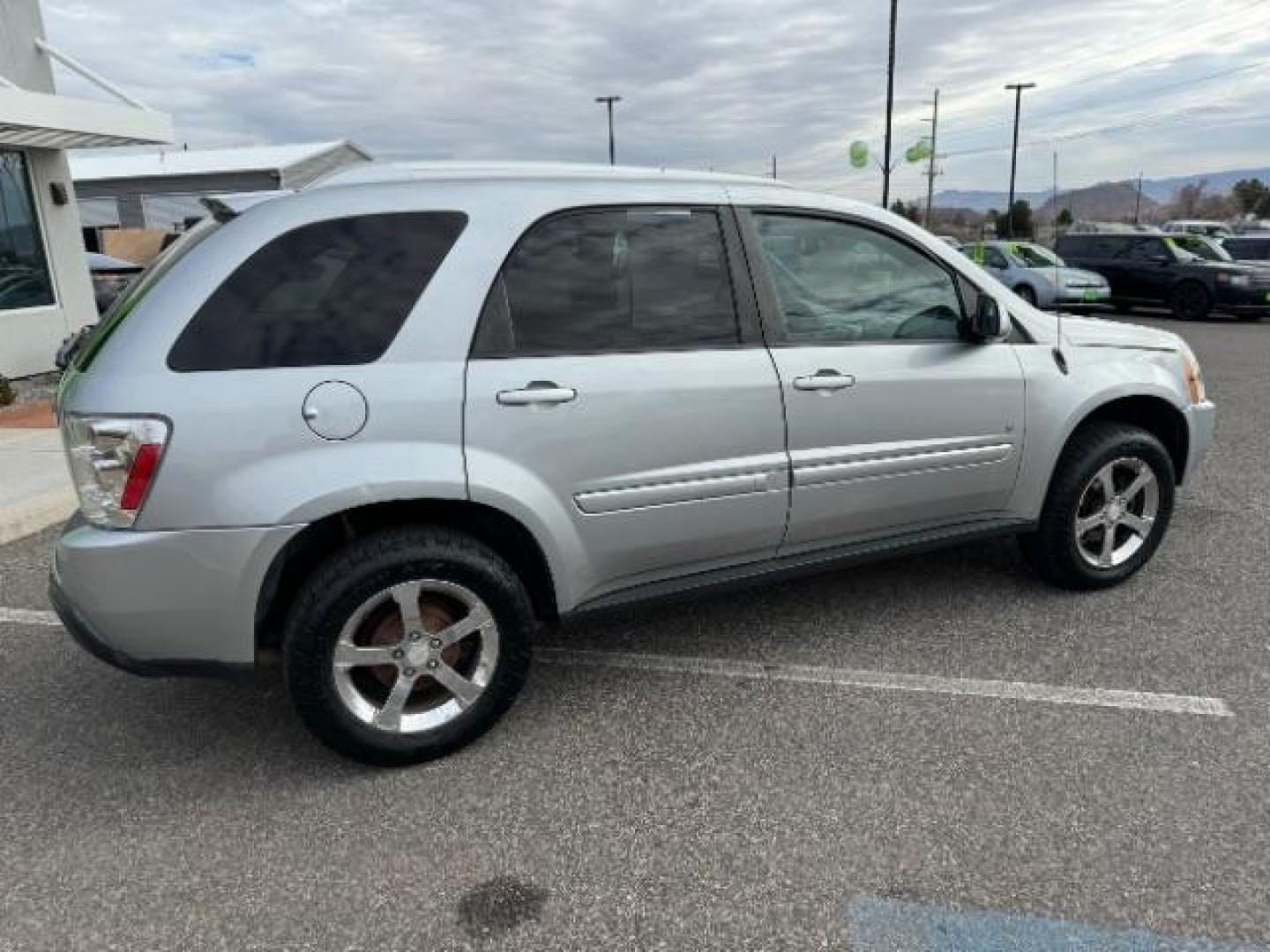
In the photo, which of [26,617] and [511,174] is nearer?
[511,174]

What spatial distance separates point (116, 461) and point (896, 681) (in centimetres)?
262

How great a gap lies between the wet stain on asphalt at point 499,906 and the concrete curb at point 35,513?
12.7ft

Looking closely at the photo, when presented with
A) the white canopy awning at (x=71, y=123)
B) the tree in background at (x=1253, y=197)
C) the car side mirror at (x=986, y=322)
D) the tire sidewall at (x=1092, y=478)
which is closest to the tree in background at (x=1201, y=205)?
the tree in background at (x=1253, y=197)

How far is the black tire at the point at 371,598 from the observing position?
2.67 m

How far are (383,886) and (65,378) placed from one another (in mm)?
1848

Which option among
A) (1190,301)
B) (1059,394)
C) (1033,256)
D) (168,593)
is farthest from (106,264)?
(1190,301)

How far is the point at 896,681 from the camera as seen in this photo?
3.36 meters

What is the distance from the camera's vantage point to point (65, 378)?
2898 mm

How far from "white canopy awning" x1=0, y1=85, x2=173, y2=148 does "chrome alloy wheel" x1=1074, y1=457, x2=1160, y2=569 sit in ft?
31.0

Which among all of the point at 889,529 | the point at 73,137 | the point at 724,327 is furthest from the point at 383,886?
the point at 73,137

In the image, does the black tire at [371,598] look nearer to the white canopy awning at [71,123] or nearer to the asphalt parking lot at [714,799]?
the asphalt parking lot at [714,799]

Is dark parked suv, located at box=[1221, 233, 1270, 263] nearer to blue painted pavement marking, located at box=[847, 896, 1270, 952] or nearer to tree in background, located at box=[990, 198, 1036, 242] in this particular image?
blue painted pavement marking, located at box=[847, 896, 1270, 952]

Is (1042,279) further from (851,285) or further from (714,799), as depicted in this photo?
(714,799)

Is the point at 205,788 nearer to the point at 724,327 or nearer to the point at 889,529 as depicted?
the point at 724,327
